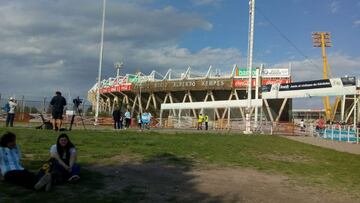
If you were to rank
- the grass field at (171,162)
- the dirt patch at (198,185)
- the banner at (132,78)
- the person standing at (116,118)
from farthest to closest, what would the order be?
the banner at (132,78) → the person standing at (116,118) → the dirt patch at (198,185) → the grass field at (171,162)

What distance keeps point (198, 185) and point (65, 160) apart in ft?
8.81

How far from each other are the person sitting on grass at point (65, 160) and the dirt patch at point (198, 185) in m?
0.66

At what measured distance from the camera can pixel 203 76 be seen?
229 feet

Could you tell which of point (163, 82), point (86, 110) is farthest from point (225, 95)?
point (86, 110)

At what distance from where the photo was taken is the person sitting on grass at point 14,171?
25.3 ft

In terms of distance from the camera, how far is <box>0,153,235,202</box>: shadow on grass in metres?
7.51

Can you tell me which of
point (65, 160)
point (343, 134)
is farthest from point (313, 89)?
point (65, 160)

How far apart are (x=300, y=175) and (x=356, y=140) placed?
61.6 ft

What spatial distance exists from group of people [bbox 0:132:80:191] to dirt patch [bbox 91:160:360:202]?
2.60 ft

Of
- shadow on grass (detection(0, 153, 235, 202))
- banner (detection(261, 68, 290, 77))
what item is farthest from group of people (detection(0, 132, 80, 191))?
banner (detection(261, 68, 290, 77))

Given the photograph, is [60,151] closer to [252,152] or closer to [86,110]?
[252,152]

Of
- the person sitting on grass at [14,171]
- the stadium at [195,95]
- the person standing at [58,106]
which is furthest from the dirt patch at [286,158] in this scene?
the stadium at [195,95]

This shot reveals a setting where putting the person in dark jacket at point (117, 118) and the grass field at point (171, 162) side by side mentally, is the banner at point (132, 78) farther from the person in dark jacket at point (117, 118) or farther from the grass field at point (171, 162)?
the grass field at point (171, 162)

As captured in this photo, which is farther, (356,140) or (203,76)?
(203,76)
